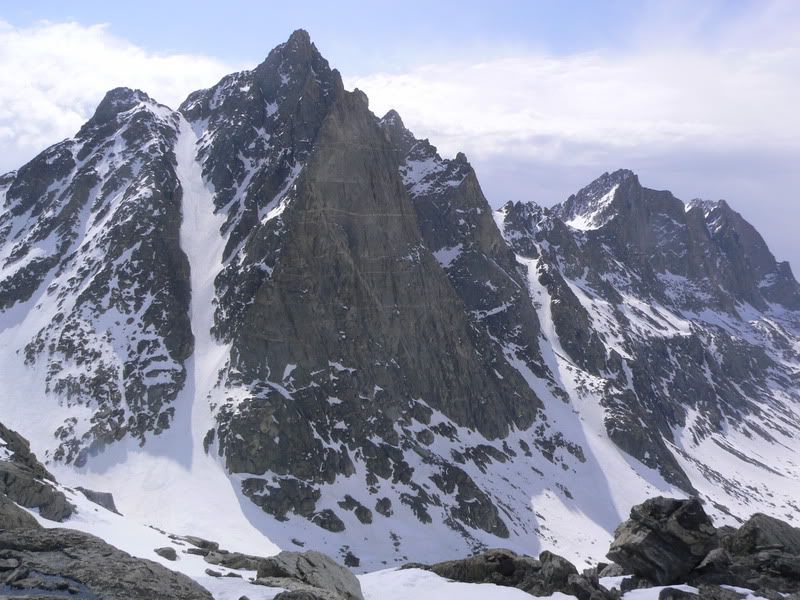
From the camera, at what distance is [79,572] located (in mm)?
24078

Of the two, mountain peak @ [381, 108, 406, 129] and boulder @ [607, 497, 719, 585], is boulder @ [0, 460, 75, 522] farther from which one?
mountain peak @ [381, 108, 406, 129]

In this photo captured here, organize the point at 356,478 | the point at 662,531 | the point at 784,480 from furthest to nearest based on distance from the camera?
the point at 784,480
the point at 356,478
the point at 662,531

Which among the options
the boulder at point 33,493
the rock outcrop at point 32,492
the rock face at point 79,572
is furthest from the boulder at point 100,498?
the rock face at point 79,572

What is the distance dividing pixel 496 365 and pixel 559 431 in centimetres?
1670

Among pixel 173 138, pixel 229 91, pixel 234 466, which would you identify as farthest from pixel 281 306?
pixel 229 91

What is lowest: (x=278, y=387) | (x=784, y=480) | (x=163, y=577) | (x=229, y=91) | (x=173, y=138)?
(x=784, y=480)

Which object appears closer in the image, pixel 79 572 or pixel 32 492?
pixel 79 572

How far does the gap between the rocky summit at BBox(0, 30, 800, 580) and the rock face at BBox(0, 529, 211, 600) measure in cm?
3132

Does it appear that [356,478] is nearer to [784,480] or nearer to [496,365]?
[496,365]

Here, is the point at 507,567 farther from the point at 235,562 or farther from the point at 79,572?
the point at 79,572

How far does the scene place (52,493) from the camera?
4431cm

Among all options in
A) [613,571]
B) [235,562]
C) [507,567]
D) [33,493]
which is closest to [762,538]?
[613,571]

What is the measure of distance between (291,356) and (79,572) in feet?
264

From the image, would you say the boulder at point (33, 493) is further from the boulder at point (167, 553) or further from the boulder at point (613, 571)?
the boulder at point (613, 571)
